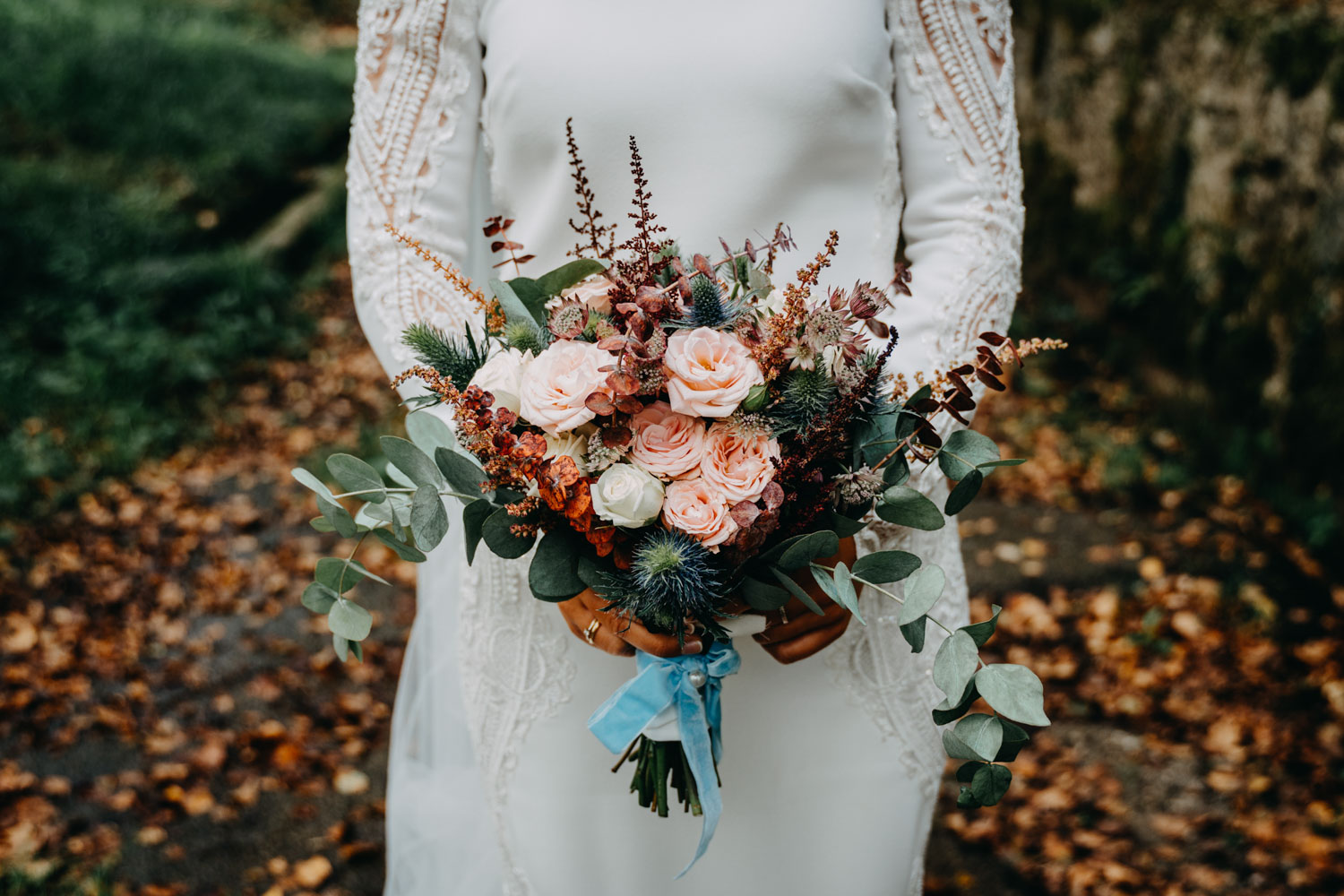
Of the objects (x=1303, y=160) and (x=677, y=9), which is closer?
(x=677, y=9)

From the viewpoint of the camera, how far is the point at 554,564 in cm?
149

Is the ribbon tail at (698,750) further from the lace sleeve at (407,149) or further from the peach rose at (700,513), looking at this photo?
the lace sleeve at (407,149)

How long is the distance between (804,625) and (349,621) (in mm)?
694

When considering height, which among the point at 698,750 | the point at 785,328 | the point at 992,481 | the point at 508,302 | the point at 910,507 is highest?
the point at 785,328

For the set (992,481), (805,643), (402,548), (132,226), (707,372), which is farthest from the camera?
(132,226)

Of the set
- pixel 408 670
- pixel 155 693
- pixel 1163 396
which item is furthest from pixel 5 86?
pixel 1163 396

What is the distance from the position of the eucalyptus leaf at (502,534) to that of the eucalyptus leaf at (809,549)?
37cm

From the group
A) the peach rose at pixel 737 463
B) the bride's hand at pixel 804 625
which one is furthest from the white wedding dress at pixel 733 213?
the peach rose at pixel 737 463

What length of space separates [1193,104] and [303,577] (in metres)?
4.83

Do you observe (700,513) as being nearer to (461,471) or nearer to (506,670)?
(461,471)

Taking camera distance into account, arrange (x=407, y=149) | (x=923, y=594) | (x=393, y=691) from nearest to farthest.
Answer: (x=923, y=594) < (x=407, y=149) < (x=393, y=691)

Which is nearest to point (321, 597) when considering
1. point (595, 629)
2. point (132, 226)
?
point (595, 629)

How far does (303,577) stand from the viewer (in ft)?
15.9

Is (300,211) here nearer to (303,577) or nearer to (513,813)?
(303,577)
